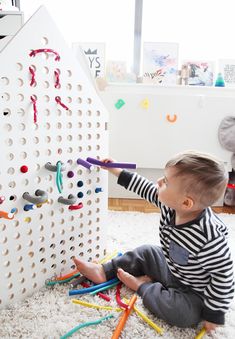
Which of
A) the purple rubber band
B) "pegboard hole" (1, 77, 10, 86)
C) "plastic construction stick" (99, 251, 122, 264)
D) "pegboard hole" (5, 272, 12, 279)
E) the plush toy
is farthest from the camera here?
the plush toy

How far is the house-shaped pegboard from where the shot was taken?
2.75 ft

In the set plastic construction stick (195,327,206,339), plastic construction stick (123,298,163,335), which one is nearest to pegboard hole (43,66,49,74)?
plastic construction stick (123,298,163,335)

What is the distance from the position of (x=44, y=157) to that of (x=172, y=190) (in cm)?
34

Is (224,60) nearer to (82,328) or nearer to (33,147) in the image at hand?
(33,147)

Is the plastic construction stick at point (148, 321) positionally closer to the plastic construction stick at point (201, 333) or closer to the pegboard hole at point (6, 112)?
the plastic construction stick at point (201, 333)

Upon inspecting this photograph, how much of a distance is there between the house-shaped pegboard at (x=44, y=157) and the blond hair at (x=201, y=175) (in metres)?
0.30

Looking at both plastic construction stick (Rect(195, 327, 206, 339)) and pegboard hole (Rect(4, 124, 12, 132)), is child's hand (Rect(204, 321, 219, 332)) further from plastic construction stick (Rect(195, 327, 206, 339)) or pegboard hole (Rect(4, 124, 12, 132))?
pegboard hole (Rect(4, 124, 12, 132))

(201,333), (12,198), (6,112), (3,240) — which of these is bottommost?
(201,333)

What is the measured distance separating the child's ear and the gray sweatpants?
23cm

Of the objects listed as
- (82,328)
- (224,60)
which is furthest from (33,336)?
(224,60)

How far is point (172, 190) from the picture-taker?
2.89ft

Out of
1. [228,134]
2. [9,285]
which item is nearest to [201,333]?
[9,285]

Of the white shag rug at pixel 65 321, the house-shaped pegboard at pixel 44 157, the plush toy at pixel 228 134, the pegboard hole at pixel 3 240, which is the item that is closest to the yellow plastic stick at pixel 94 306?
the white shag rug at pixel 65 321

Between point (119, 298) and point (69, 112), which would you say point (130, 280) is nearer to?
point (119, 298)
